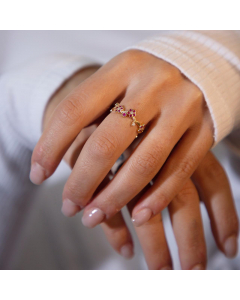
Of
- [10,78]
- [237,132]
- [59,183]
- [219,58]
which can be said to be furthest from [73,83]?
[237,132]

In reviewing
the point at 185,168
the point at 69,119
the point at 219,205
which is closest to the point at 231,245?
the point at 219,205

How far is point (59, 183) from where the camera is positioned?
1063 millimetres

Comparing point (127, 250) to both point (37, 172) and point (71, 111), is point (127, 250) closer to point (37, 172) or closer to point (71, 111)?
point (37, 172)

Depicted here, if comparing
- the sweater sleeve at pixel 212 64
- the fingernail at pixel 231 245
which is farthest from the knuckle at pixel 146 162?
the fingernail at pixel 231 245

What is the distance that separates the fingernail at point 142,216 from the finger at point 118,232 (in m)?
0.11

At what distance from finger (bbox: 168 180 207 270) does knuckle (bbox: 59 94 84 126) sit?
1.35 feet

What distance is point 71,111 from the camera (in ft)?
2.28

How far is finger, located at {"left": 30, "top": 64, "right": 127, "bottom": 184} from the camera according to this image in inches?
27.2

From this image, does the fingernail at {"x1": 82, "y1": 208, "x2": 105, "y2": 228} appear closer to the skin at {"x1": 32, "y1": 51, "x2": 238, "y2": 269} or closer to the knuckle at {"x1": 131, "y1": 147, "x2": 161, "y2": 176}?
the skin at {"x1": 32, "y1": 51, "x2": 238, "y2": 269}

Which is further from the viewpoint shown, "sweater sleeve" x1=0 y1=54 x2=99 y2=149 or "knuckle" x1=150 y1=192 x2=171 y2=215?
"sweater sleeve" x1=0 y1=54 x2=99 y2=149

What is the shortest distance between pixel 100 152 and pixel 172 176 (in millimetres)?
233

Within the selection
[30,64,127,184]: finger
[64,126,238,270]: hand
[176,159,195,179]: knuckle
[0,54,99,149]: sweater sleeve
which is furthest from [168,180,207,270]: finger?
[0,54,99,149]: sweater sleeve

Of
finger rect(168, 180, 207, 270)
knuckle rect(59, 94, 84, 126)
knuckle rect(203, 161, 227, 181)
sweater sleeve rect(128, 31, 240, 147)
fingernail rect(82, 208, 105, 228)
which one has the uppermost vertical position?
sweater sleeve rect(128, 31, 240, 147)

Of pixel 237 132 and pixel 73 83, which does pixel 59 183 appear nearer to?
pixel 73 83
